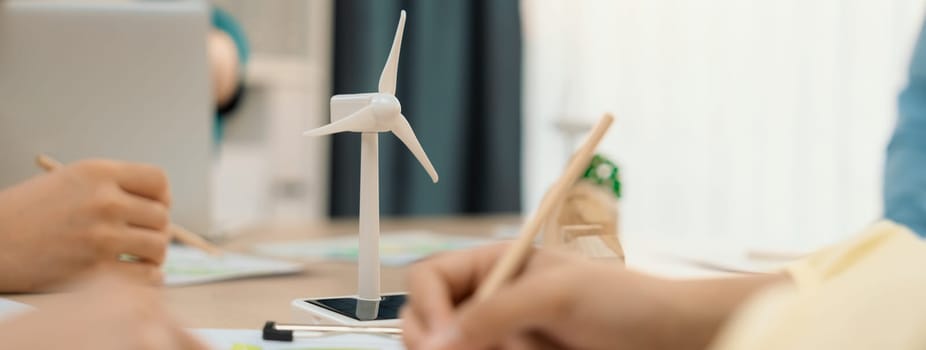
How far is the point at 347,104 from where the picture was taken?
66 cm

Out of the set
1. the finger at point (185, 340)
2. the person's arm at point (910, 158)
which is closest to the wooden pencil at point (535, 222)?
the finger at point (185, 340)

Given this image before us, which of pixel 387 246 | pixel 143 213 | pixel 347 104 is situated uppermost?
pixel 347 104

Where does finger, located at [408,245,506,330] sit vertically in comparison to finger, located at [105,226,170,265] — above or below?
above

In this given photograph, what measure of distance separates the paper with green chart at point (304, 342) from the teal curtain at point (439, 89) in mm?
1977

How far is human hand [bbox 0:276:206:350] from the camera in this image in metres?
0.35

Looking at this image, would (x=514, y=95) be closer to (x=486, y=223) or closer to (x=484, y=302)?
(x=486, y=223)

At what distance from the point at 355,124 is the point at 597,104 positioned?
1.90 meters

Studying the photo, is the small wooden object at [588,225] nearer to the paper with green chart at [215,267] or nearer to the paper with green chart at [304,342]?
the paper with green chart at [304,342]

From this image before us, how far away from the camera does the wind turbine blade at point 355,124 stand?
647 millimetres

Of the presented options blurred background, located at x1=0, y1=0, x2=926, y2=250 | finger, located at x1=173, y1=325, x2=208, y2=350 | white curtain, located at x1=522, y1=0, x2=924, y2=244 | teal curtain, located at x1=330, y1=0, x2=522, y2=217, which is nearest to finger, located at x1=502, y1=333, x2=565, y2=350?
finger, located at x1=173, y1=325, x2=208, y2=350

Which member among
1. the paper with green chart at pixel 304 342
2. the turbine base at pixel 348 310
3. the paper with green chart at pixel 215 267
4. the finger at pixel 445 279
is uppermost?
the finger at pixel 445 279

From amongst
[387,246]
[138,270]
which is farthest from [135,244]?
[387,246]

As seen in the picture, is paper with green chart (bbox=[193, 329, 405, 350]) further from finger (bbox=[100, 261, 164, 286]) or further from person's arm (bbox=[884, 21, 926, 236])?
person's arm (bbox=[884, 21, 926, 236])

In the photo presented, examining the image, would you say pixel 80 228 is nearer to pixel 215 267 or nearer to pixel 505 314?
pixel 215 267
